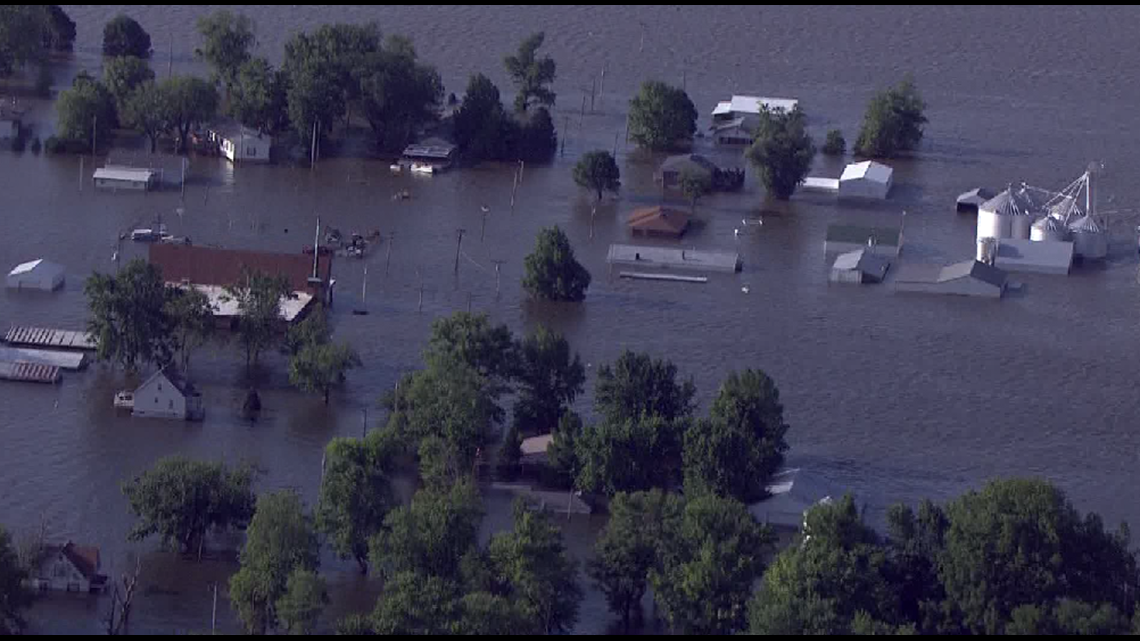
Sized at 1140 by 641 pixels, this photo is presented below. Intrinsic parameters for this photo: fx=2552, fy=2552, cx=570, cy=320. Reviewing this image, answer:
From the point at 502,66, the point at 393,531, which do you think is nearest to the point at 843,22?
the point at 502,66

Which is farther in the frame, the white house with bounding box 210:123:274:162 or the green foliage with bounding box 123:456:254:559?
the white house with bounding box 210:123:274:162

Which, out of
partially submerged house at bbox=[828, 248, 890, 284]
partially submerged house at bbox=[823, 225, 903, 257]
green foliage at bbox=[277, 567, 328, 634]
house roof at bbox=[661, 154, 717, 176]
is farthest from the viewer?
house roof at bbox=[661, 154, 717, 176]

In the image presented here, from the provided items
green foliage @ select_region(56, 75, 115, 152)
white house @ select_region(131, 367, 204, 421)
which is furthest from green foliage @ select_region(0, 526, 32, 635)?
green foliage @ select_region(56, 75, 115, 152)

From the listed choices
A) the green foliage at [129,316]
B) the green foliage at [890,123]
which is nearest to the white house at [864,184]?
the green foliage at [890,123]

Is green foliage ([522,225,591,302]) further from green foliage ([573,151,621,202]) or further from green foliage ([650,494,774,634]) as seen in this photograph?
green foliage ([650,494,774,634])

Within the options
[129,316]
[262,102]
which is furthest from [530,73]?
[129,316]

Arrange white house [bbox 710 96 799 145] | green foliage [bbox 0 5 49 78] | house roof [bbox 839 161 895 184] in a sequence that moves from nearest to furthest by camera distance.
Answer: house roof [bbox 839 161 895 184], white house [bbox 710 96 799 145], green foliage [bbox 0 5 49 78]

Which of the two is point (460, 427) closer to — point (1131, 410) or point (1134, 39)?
point (1131, 410)
